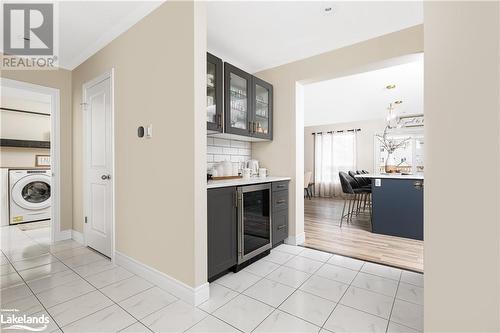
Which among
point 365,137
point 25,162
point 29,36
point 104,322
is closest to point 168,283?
point 104,322

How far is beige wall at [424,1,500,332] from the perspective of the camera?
0.80 meters

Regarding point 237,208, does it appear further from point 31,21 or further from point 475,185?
point 31,21

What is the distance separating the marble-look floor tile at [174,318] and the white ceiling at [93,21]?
2410 mm

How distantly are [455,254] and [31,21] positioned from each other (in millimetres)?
3626

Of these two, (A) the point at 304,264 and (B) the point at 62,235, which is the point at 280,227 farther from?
(B) the point at 62,235

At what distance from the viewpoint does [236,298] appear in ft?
5.98

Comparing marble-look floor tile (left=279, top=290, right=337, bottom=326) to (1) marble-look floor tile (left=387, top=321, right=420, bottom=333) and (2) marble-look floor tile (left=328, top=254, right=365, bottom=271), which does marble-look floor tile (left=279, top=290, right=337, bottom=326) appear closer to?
(1) marble-look floor tile (left=387, top=321, right=420, bottom=333)

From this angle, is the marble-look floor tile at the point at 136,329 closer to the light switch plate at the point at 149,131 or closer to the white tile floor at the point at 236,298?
the white tile floor at the point at 236,298

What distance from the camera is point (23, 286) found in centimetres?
200

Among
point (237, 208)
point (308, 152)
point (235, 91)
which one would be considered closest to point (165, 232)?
point (237, 208)

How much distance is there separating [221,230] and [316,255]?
1271 mm

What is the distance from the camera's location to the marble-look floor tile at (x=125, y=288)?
6.07 feet

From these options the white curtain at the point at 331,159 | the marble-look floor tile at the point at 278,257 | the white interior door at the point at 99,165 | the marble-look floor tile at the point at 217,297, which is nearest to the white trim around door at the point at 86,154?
the white interior door at the point at 99,165

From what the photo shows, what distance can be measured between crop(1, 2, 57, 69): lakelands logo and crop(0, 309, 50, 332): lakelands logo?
2.46 m
